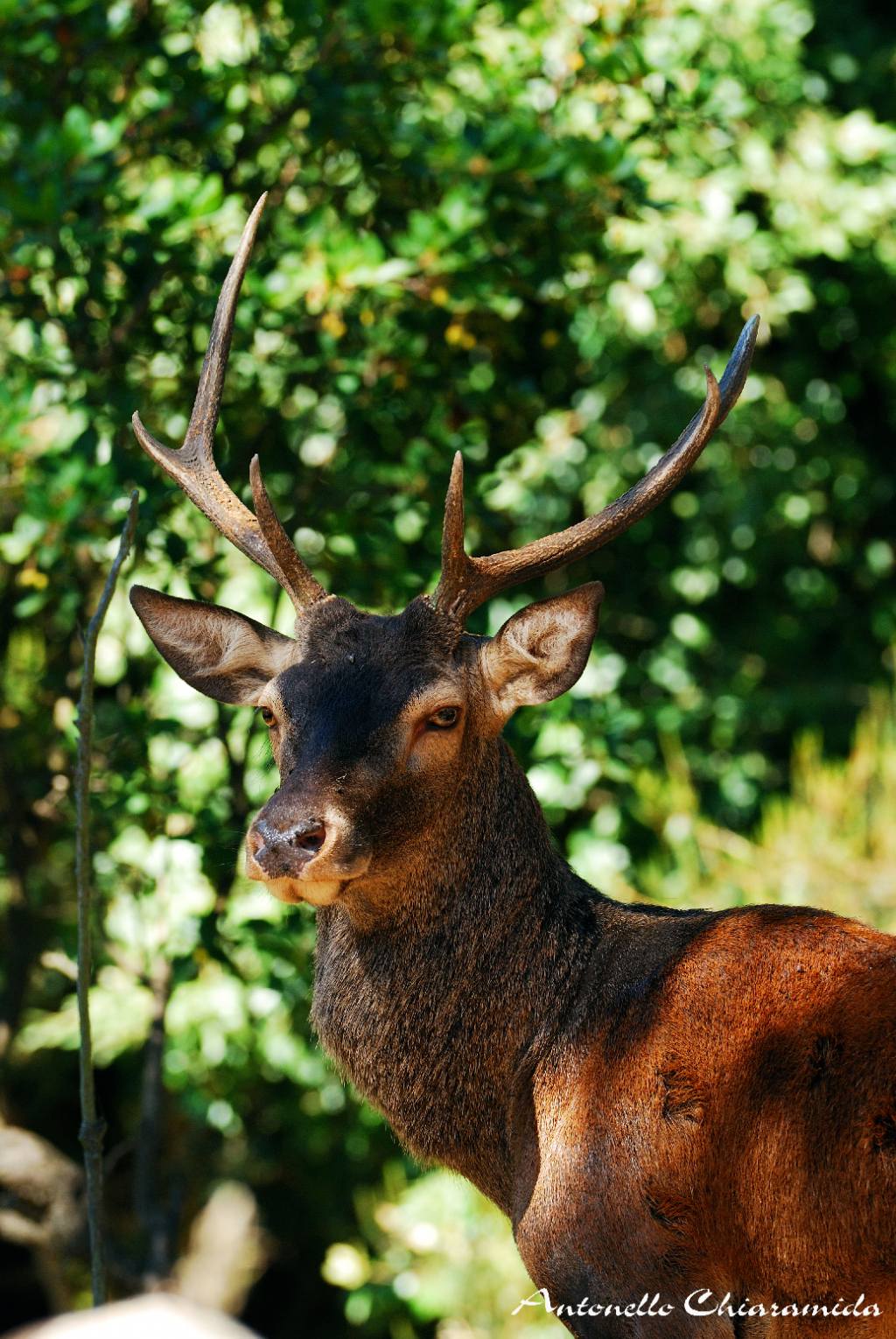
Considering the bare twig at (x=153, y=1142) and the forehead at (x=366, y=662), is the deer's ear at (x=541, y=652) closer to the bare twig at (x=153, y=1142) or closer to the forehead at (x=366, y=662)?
the forehead at (x=366, y=662)

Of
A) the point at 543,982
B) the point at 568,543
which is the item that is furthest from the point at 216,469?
the point at 543,982

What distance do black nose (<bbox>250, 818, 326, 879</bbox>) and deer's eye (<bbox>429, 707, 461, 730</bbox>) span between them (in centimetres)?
43

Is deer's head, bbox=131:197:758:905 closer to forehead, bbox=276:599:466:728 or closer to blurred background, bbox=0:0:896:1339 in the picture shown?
forehead, bbox=276:599:466:728

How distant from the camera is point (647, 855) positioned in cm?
732

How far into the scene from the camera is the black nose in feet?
9.53

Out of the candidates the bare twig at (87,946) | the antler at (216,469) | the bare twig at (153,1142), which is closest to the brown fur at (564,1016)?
the antler at (216,469)

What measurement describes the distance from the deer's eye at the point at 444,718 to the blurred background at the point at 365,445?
108 cm

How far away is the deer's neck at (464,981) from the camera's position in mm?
3230

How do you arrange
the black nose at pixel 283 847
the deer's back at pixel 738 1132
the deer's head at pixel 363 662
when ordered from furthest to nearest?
the deer's head at pixel 363 662 < the black nose at pixel 283 847 < the deer's back at pixel 738 1132

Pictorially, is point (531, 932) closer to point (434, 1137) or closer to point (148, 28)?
point (434, 1137)

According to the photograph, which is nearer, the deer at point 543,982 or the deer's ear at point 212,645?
the deer at point 543,982

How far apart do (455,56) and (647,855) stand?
12.3 feet

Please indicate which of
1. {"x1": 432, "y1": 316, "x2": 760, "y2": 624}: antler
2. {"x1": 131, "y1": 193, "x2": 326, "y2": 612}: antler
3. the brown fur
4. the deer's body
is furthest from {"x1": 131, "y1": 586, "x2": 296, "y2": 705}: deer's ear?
the deer's body

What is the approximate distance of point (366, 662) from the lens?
328 centimetres
